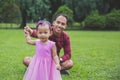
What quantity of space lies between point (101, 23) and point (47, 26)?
116 feet

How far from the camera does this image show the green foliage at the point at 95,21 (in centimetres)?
3975

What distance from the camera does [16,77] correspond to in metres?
6.49

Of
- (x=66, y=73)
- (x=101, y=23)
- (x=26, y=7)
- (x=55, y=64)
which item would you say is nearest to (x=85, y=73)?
(x=66, y=73)

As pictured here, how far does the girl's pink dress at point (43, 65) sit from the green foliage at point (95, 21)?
3500 cm

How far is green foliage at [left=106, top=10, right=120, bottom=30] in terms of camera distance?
39.6 m

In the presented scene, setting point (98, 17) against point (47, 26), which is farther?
point (98, 17)

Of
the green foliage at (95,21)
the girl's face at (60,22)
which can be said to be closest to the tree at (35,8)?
the green foliage at (95,21)

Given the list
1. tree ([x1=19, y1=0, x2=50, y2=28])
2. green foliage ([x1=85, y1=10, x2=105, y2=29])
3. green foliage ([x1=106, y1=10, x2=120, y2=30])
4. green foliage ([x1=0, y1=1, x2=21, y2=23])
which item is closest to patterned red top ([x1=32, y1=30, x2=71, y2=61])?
green foliage ([x1=85, y1=10, x2=105, y2=29])

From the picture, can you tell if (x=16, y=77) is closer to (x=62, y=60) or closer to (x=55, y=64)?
(x=62, y=60)

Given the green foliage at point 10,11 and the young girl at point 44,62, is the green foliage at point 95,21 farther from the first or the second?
the young girl at point 44,62

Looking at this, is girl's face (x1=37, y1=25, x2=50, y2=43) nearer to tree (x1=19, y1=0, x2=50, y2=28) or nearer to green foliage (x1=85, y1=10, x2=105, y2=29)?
green foliage (x1=85, y1=10, x2=105, y2=29)

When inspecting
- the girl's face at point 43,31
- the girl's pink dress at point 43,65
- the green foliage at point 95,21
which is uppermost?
the girl's face at point 43,31

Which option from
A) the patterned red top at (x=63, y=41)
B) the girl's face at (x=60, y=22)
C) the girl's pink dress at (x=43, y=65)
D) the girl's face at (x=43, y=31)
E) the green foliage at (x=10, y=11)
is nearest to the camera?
the girl's face at (x=43, y=31)

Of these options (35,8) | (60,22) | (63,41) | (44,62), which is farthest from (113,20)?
(44,62)
